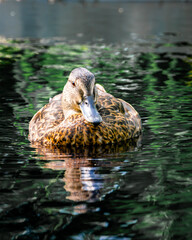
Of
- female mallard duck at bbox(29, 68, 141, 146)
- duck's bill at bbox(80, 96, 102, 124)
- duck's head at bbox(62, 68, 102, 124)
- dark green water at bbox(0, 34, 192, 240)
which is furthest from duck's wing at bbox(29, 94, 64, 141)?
duck's bill at bbox(80, 96, 102, 124)

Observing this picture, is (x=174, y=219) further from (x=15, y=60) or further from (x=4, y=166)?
(x=15, y=60)

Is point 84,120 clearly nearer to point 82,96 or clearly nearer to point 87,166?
point 82,96

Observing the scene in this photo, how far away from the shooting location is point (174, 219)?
157 inches

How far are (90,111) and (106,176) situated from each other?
1377 millimetres

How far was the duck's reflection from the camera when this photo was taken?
15.3 ft

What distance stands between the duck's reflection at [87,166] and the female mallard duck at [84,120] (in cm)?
14

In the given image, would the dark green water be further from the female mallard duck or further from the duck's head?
the duck's head

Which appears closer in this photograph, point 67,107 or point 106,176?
point 106,176

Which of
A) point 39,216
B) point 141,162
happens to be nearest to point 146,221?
point 39,216

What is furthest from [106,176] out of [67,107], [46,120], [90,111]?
[46,120]

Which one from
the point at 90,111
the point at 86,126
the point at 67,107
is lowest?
the point at 86,126

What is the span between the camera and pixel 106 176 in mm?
5121

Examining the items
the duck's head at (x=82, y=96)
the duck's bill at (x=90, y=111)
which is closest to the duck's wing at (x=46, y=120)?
the duck's head at (x=82, y=96)

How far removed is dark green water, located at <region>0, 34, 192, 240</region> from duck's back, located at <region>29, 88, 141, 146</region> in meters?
0.21
